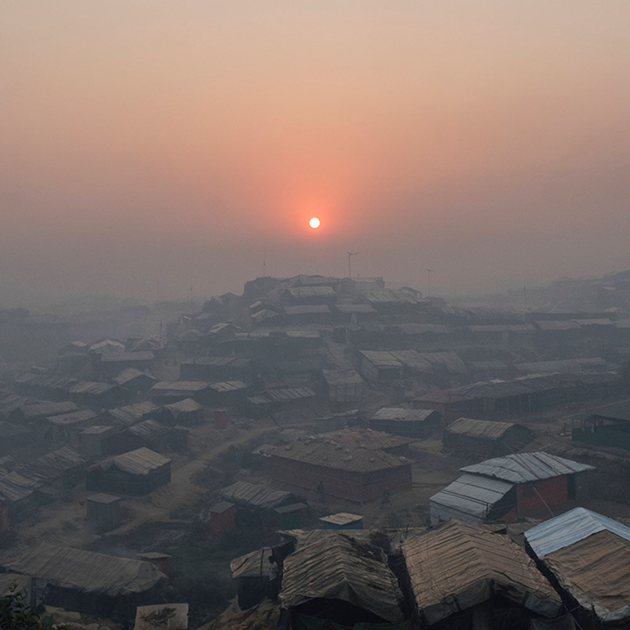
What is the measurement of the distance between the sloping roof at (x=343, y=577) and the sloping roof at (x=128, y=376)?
6464cm

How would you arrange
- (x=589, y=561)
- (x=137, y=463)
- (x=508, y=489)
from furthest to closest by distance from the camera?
(x=137, y=463), (x=508, y=489), (x=589, y=561)

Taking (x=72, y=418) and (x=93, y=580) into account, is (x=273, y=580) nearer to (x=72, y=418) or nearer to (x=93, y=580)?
(x=93, y=580)

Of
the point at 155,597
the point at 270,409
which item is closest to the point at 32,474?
Answer: the point at 155,597

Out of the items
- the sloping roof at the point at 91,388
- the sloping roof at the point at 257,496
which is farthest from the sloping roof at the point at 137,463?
the sloping roof at the point at 91,388

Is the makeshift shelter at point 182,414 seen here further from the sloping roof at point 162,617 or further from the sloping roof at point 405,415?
the sloping roof at point 162,617

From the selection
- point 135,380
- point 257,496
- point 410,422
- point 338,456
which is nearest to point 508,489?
point 338,456

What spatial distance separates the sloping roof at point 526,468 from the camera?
132 feet

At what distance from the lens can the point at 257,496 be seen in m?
44.1

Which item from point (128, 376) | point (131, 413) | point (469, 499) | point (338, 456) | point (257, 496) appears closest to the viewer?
point (469, 499)

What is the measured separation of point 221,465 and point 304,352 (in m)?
33.5

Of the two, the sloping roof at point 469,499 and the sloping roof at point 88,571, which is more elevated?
the sloping roof at point 469,499

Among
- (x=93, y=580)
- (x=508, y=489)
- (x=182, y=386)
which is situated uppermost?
(x=508, y=489)

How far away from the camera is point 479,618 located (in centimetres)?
1905

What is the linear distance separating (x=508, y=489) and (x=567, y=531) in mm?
14047
